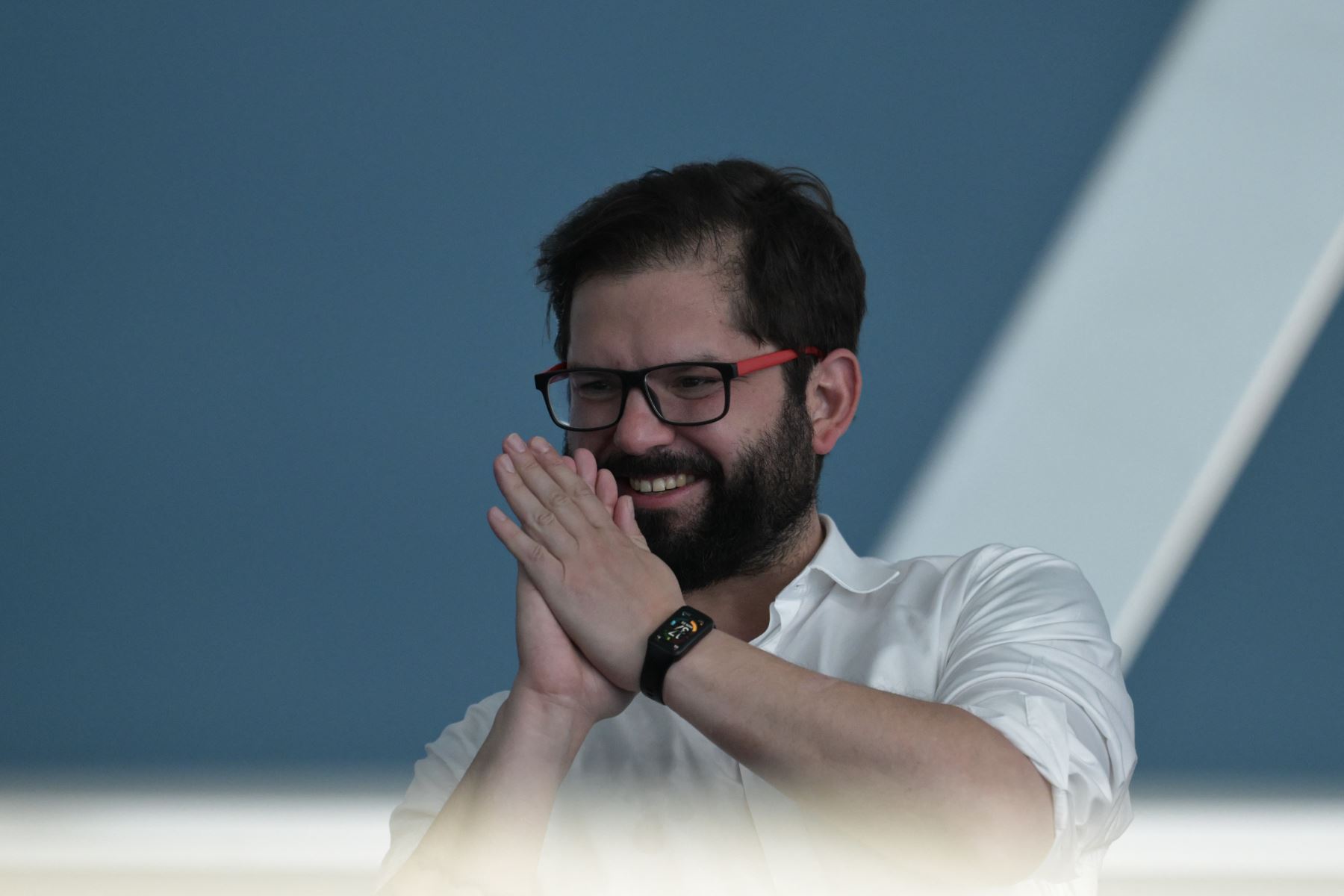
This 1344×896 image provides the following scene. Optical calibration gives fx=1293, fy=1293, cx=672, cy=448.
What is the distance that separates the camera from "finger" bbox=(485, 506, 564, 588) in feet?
4.27

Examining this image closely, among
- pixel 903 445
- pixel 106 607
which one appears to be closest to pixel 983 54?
pixel 903 445

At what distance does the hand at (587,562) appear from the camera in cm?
124

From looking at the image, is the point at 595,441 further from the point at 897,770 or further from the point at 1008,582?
the point at 897,770

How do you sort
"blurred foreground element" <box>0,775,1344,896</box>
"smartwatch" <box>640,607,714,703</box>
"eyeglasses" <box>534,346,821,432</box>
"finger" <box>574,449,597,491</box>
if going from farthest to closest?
"blurred foreground element" <box>0,775,1344,896</box>
"eyeglasses" <box>534,346,821,432</box>
"finger" <box>574,449,597,491</box>
"smartwatch" <box>640,607,714,703</box>

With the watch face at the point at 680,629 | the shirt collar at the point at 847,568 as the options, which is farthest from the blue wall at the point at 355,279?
the watch face at the point at 680,629

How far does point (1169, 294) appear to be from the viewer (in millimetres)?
2594

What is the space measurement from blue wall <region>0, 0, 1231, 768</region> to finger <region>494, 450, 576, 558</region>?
1.35 meters

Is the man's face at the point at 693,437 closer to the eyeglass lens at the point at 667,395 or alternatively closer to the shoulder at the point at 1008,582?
the eyeglass lens at the point at 667,395

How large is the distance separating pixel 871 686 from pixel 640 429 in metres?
0.40

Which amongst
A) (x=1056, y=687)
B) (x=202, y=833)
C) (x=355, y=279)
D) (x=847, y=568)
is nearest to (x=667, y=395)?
(x=847, y=568)

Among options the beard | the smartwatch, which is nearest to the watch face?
the smartwatch

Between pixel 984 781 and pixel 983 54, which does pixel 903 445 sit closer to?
pixel 983 54

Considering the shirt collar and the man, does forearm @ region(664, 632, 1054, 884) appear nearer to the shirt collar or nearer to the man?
the man

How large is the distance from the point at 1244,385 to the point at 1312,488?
249 mm
